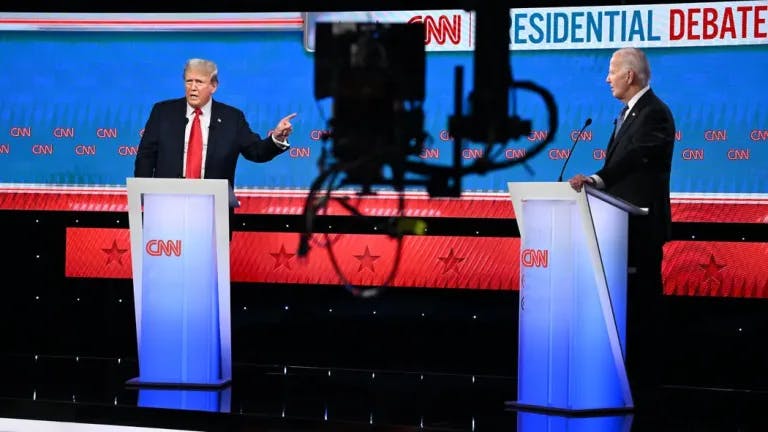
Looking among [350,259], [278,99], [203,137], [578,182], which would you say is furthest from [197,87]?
[578,182]

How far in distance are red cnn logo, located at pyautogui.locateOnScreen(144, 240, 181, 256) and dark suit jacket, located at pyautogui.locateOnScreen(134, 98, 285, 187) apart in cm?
104

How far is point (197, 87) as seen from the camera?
558 centimetres

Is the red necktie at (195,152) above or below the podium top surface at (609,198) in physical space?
above

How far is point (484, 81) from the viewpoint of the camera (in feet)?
18.9

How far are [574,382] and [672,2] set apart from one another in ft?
8.41

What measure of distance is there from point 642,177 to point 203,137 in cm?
221

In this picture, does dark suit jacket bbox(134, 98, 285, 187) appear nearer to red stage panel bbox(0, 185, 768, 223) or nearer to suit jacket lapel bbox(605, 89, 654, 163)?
red stage panel bbox(0, 185, 768, 223)

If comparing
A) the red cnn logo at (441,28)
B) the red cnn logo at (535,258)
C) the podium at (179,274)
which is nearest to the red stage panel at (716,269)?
the red cnn logo at (441,28)

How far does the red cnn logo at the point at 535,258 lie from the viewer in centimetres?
413

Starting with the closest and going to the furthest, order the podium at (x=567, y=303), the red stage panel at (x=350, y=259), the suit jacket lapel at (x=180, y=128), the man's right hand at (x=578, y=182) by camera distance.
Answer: the man's right hand at (x=578, y=182) → the podium at (x=567, y=303) → the suit jacket lapel at (x=180, y=128) → the red stage panel at (x=350, y=259)

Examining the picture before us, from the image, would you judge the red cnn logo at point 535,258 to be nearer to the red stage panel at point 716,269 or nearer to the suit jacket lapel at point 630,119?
the suit jacket lapel at point 630,119

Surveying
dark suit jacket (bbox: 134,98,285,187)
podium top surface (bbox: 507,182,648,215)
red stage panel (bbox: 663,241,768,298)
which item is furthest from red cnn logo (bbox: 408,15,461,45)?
podium top surface (bbox: 507,182,648,215)

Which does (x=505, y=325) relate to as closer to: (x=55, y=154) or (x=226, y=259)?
(x=226, y=259)

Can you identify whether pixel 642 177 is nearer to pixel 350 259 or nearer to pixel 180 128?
pixel 350 259
